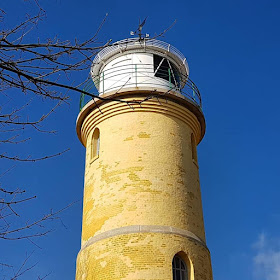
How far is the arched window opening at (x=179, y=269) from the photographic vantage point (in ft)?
40.3

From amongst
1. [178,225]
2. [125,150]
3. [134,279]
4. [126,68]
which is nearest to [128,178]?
[125,150]

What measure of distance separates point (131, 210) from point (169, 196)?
1121 millimetres

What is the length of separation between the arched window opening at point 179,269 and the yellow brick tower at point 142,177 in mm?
24

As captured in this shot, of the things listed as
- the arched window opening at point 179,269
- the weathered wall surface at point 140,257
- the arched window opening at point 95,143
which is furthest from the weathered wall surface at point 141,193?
the arched window opening at point 179,269

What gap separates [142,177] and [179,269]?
2607mm

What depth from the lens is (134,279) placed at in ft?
38.5

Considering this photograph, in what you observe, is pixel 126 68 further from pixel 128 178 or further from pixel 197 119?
pixel 128 178

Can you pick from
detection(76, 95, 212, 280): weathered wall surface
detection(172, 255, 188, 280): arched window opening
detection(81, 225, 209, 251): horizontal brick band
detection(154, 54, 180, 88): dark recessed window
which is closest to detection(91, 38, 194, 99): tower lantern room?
detection(154, 54, 180, 88): dark recessed window

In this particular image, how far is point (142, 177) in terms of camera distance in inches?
522

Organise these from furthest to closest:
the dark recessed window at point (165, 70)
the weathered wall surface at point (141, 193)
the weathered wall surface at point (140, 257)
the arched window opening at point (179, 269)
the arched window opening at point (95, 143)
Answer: the dark recessed window at point (165, 70)
the arched window opening at point (95, 143)
the arched window opening at point (179, 269)
the weathered wall surface at point (141, 193)
the weathered wall surface at point (140, 257)

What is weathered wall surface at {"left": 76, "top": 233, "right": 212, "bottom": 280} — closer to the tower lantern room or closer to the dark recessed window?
the tower lantern room

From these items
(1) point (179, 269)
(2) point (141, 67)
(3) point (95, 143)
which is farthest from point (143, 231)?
(2) point (141, 67)

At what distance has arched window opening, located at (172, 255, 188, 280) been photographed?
40.3 feet

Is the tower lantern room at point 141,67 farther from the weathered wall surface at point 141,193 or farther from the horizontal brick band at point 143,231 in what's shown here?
the horizontal brick band at point 143,231
